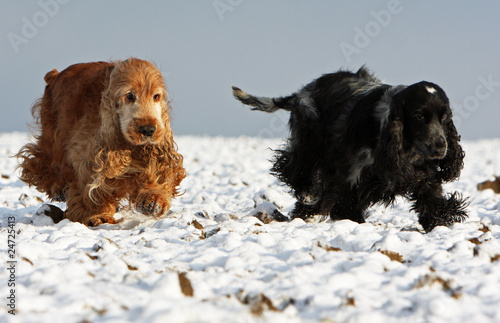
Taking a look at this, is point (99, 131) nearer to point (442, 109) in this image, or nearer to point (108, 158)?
point (108, 158)

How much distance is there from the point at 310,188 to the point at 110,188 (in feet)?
6.45

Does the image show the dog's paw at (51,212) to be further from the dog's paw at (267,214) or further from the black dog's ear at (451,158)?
the black dog's ear at (451,158)

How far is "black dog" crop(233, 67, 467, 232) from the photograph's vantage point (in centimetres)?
432

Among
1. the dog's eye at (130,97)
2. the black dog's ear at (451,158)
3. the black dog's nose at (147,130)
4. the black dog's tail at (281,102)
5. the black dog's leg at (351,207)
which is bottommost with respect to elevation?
the black dog's leg at (351,207)

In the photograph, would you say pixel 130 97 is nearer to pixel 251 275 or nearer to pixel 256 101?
pixel 256 101

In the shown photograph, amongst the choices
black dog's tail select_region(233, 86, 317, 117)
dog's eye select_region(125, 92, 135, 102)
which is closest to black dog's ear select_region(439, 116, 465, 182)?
black dog's tail select_region(233, 86, 317, 117)

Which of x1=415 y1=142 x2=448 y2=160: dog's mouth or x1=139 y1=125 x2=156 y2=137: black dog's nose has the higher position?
x1=139 y1=125 x2=156 y2=137: black dog's nose

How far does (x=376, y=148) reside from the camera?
177 inches

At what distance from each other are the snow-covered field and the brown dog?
57cm

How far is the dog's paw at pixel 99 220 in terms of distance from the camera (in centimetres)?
466

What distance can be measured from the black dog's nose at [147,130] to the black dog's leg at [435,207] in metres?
2.21

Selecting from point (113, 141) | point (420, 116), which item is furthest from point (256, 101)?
Answer: point (420, 116)

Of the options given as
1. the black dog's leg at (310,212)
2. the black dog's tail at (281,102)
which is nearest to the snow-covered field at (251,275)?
the black dog's leg at (310,212)

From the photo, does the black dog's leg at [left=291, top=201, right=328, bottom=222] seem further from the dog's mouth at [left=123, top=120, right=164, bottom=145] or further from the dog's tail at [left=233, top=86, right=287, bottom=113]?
the dog's mouth at [left=123, top=120, right=164, bottom=145]
